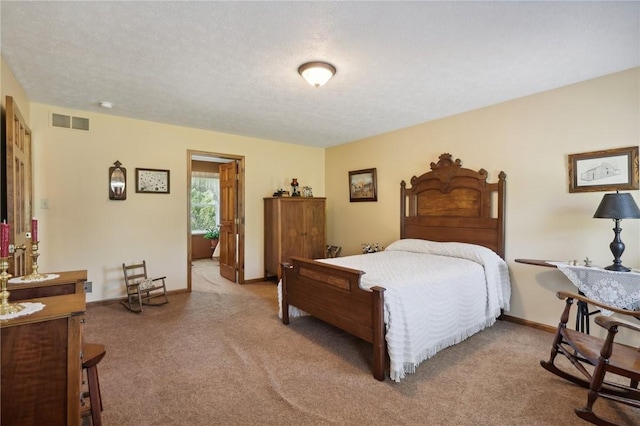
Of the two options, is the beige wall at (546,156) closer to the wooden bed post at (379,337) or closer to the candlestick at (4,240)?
the wooden bed post at (379,337)

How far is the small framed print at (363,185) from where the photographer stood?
5125 mm

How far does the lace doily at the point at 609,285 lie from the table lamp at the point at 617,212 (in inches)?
6.6

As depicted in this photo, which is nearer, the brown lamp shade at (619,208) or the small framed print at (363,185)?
the brown lamp shade at (619,208)

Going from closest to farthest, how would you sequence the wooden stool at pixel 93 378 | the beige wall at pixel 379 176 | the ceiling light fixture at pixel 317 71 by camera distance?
the wooden stool at pixel 93 378 → the ceiling light fixture at pixel 317 71 → the beige wall at pixel 379 176

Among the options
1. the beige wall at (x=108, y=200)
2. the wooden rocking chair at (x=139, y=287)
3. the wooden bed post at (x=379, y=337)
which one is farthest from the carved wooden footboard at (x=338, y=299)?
the beige wall at (x=108, y=200)

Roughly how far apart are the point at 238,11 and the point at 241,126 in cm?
272

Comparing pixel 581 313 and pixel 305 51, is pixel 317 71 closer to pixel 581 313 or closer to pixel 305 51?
pixel 305 51

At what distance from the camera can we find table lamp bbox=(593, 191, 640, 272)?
2.41m

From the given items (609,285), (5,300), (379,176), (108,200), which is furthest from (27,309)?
(379,176)

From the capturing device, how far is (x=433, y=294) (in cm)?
254

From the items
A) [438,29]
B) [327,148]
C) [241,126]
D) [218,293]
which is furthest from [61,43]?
[327,148]

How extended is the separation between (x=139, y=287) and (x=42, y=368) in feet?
9.02

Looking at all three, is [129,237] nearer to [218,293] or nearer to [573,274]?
[218,293]

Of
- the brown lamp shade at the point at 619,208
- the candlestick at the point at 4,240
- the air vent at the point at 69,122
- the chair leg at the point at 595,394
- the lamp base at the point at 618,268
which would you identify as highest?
the air vent at the point at 69,122
